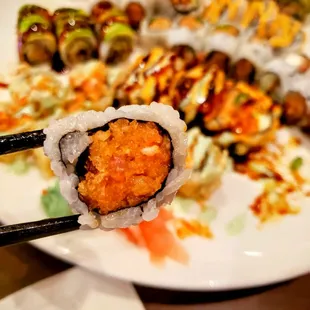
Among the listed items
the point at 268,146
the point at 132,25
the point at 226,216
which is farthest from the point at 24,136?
the point at 132,25

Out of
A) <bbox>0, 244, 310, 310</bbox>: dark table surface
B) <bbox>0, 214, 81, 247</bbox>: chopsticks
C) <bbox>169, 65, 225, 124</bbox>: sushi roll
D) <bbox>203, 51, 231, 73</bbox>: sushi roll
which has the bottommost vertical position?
<bbox>0, 244, 310, 310</bbox>: dark table surface

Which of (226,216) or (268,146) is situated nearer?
(226,216)

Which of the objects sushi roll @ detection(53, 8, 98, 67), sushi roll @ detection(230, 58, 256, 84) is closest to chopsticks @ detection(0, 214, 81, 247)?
sushi roll @ detection(53, 8, 98, 67)

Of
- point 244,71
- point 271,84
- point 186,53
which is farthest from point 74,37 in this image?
point 271,84

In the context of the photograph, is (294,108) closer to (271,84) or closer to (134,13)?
(271,84)

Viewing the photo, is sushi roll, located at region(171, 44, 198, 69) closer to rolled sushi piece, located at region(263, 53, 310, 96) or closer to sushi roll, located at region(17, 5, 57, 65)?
rolled sushi piece, located at region(263, 53, 310, 96)

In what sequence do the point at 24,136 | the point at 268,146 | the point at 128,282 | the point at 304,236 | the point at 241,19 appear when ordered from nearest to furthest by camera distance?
1. the point at 24,136
2. the point at 128,282
3. the point at 304,236
4. the point at 268,146
5. the point at 241,19

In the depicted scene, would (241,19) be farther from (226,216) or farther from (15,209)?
(15,209)
